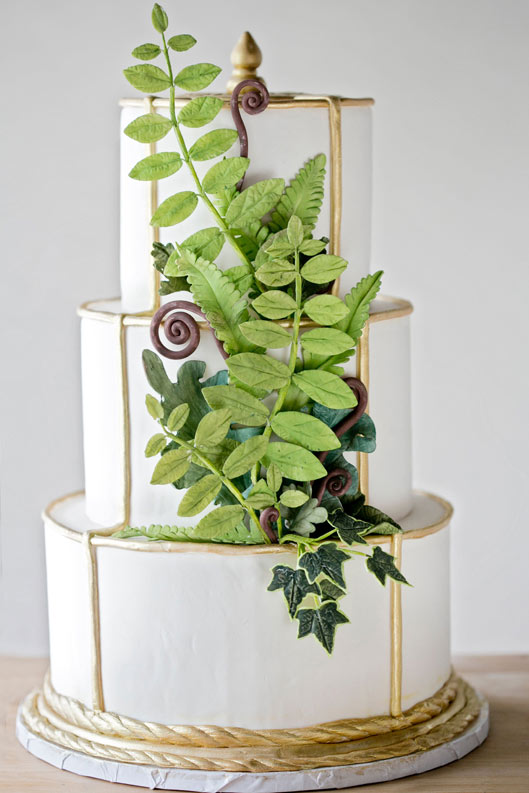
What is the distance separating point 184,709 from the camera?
129cm

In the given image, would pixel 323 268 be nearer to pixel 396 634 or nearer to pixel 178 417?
pixel 178 417

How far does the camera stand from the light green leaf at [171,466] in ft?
4.08

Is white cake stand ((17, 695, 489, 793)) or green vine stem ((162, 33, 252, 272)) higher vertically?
green vine stem ((162, 33, 252, 272))

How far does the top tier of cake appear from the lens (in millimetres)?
1269

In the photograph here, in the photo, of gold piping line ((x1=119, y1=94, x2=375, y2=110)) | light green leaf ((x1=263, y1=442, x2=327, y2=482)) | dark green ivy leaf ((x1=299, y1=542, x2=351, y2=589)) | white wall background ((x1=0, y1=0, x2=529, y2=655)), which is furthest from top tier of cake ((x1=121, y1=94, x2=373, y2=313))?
white wall background ((x1=0, y1=0, x2=529, y2=655))

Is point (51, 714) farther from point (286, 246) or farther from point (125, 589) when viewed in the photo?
point (286, 246)

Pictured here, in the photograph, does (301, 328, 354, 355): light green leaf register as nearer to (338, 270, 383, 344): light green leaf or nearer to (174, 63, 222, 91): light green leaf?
(338, 270, 383, 344): light green leaf

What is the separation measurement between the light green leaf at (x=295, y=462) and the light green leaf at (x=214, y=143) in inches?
13.3

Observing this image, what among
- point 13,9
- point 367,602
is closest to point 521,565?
point 367,602

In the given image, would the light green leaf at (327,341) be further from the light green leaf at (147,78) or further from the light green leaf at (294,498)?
the light green leaf at (147,78)

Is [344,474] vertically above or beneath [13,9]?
beneath

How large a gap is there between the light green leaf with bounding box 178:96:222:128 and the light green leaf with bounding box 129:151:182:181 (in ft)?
0.14

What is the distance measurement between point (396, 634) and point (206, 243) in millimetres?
519

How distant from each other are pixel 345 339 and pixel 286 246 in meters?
0.12
